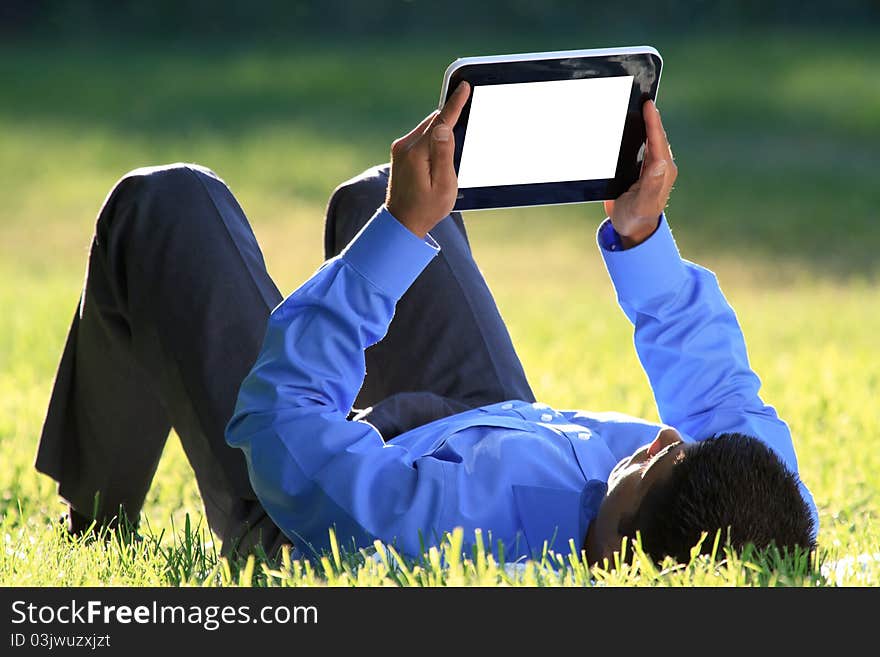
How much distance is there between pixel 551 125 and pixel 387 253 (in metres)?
0.35

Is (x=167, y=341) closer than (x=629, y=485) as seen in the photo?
No

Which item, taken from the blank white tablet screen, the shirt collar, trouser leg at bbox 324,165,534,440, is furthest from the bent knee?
the shirt collar

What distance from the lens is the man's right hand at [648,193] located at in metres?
2.10

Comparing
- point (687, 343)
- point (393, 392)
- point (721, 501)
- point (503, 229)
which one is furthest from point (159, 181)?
point (503, 229)

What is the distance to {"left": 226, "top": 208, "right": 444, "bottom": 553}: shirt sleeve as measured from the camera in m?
1.96

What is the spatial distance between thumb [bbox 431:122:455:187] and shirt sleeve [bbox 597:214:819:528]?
1.50ft

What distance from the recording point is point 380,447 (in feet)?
6.65

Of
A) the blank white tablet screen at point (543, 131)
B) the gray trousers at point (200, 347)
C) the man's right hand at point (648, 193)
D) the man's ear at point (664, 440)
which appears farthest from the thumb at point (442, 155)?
the gray trousers at point (200, 347)

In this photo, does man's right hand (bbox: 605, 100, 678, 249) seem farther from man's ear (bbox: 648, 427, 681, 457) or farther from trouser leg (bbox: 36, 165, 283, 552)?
trouser leg (bbox: 36, 165, 283, 552)

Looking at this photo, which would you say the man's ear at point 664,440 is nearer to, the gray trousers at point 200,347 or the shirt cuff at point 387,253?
the shirt cuff at point 387,253

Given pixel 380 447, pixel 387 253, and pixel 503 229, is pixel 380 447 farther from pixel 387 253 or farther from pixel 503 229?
pixel 503 229

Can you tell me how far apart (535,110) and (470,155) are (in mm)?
129
